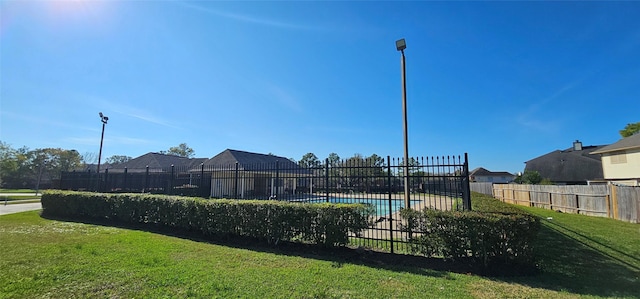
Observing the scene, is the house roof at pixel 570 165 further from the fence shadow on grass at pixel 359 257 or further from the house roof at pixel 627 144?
the fence shadow on grass at pixel 359 257

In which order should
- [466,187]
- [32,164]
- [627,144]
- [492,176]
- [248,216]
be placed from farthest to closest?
[492,176]
[32,164]
[627,144]
[248,216]
[466,187]

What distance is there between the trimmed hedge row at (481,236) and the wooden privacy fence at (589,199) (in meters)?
10.0

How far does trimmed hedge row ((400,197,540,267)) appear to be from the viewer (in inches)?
183

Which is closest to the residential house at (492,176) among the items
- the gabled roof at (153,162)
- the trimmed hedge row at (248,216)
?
the gabled roof at (153,162)

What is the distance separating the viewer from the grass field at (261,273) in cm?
374

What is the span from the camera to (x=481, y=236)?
190 inches

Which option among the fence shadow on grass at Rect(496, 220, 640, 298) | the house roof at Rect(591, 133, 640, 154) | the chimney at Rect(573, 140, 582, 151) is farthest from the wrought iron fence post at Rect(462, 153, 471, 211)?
the chimney at Rect(573, 140, 582, 151)

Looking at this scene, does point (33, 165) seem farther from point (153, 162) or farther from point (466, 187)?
point (466, 187)

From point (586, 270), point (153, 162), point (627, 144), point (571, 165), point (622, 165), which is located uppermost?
point (627, 144)

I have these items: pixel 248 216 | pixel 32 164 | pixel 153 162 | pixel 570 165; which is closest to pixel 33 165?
pixel 32 164

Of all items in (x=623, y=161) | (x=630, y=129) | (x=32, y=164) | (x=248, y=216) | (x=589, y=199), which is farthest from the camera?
(x=32, y=164)

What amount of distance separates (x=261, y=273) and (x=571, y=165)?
4197 centimetres

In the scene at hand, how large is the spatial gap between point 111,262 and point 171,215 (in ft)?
11.0

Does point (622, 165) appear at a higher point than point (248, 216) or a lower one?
higher
